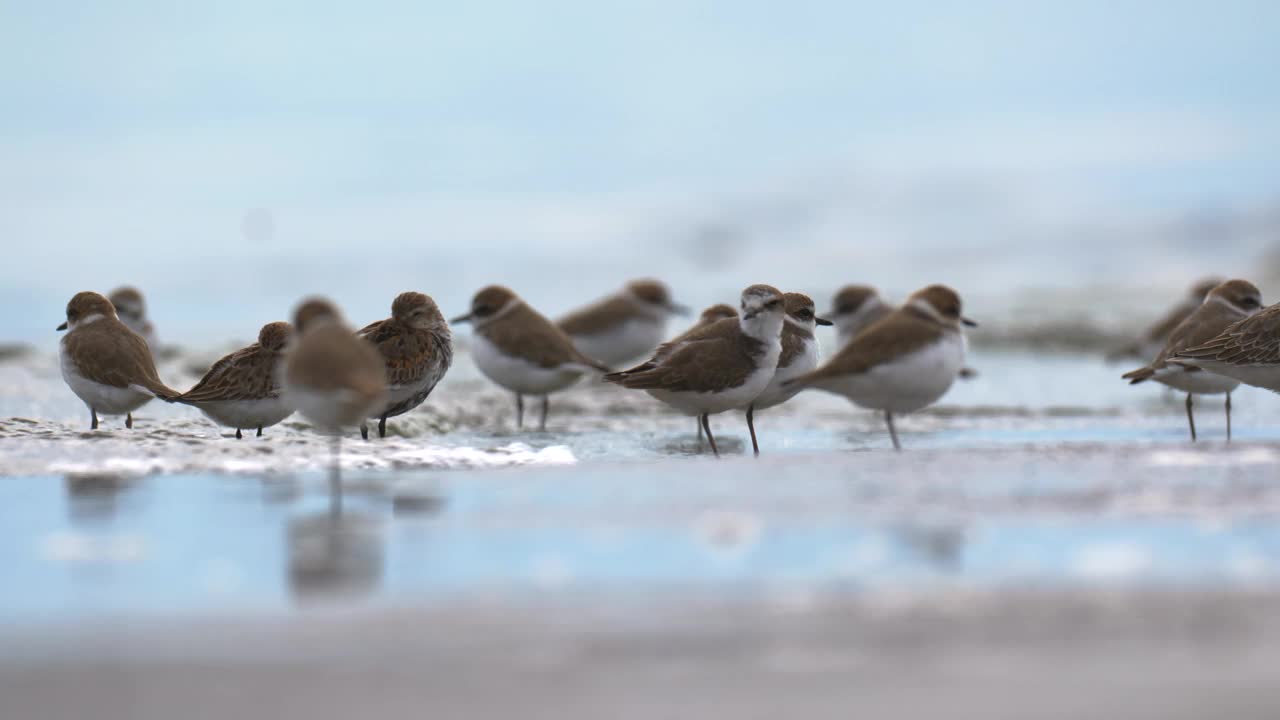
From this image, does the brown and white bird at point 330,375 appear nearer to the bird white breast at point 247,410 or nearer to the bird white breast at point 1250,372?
the bird white breast at point 247,410

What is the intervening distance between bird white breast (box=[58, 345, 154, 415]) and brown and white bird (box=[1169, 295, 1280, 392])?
22.6 feet

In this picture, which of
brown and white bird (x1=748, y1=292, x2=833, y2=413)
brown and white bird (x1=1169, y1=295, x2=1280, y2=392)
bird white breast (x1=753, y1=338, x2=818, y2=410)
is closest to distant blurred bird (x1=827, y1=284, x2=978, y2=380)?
brown and white bird (x1=748, y1=292, x2=833, y2=413)

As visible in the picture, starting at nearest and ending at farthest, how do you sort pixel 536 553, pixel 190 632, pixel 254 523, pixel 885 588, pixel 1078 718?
pixel 1078 718
pixel 190 632
pixel 885 588
pixel 536 553
pixel 254 523

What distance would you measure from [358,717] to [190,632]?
86 cm

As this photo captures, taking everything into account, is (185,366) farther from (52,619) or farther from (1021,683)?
(1021,683)

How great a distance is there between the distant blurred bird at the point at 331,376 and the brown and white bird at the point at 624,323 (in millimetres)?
7692

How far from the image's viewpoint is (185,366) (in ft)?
49.8

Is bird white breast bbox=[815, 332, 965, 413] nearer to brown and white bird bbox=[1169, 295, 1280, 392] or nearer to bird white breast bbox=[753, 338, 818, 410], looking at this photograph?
bird white breast bbox=[753, 338, 818, 410]

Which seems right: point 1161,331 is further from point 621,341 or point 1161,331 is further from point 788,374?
Answer: point 788,374

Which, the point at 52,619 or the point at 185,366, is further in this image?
the point at 185,366

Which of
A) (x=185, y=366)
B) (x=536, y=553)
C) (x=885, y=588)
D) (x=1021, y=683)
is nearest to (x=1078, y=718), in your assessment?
(x=1021, y=683)

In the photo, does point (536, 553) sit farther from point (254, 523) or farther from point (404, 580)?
point (254, 523)

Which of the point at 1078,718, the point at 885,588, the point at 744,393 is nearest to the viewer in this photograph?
the point at 1078,718

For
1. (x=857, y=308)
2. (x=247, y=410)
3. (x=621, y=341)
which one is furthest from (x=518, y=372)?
(x=857, y=308)
